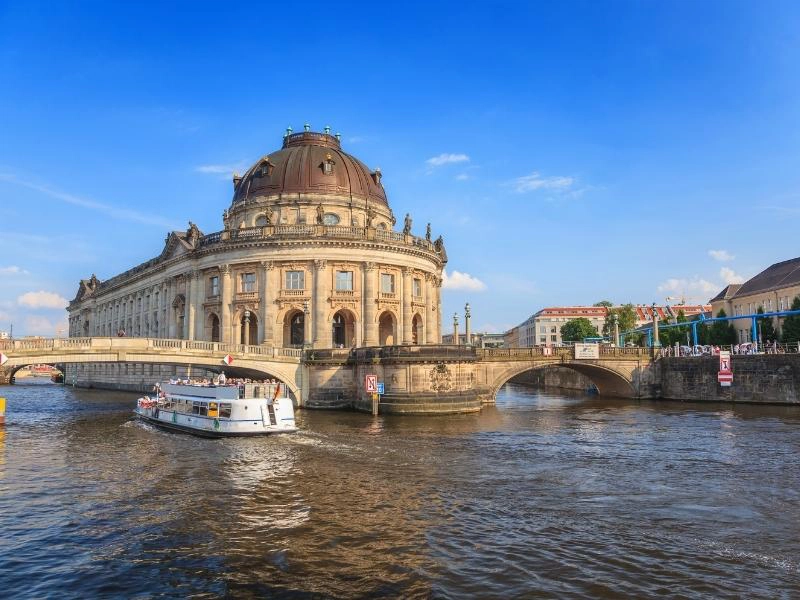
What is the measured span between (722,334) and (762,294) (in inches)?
325

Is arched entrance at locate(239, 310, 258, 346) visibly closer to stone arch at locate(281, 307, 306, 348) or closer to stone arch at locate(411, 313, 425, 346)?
stone arch at locate(281, 307, 306, 348)

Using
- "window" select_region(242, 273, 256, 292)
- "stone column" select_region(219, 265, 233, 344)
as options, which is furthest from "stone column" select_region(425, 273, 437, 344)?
"stone column" select_region(219, 265, 233, 344)

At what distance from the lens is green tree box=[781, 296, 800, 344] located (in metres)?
76.1

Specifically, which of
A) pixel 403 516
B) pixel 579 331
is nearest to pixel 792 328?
pixel 579 331

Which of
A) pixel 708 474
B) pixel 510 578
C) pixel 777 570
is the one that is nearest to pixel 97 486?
pixel 510 578

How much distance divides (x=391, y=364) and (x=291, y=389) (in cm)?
929

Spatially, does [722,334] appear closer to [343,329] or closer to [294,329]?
[343,329]

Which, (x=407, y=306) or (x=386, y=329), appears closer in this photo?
(x=407, y=306)

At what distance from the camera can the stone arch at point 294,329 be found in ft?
208

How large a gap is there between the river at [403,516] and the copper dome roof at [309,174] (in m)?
36.9

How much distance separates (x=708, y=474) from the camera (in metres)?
25.2

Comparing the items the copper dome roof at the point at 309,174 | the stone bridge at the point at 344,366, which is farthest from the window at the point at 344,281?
the copper dome roof at the point at 309,174

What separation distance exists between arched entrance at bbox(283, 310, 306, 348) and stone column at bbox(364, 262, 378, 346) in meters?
7.20

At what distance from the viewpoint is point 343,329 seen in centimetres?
6656
